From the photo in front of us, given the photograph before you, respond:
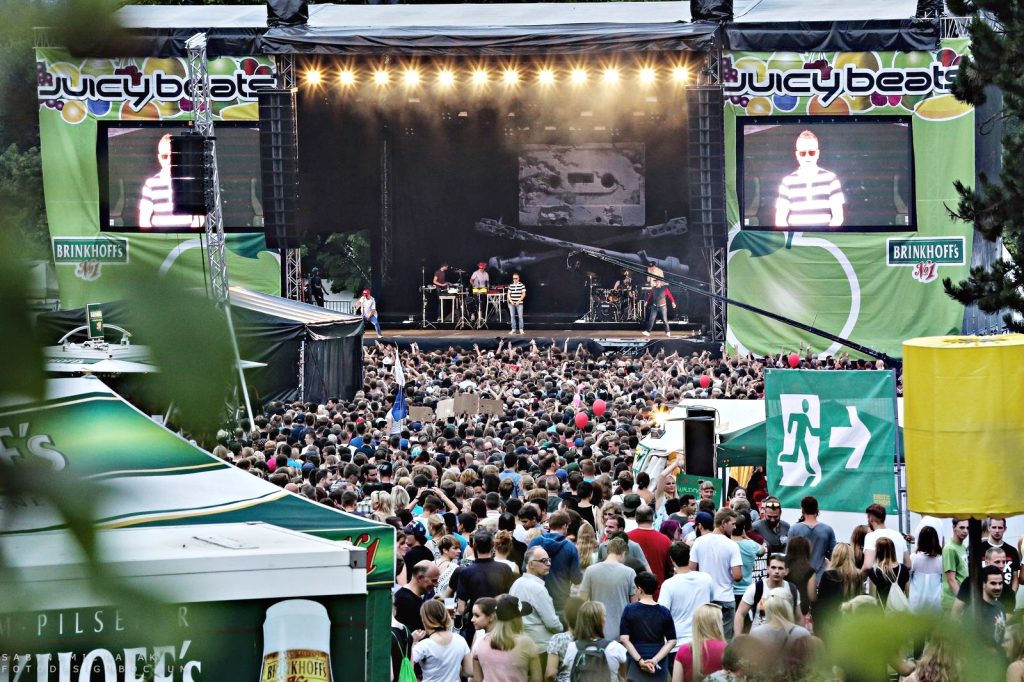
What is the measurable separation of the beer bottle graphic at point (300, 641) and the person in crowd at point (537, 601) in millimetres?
1871

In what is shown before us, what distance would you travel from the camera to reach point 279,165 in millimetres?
22344

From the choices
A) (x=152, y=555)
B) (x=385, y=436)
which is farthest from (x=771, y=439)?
(x=152, y=555)

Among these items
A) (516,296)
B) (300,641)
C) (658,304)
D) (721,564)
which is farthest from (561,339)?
(300,641)

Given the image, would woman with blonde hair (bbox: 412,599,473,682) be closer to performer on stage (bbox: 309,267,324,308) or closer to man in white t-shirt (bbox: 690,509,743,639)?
man in white t-shirt (bbox: 690,509,743,639)

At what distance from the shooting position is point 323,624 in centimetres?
441

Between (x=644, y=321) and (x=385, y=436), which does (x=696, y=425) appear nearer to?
(x=385, y=436)

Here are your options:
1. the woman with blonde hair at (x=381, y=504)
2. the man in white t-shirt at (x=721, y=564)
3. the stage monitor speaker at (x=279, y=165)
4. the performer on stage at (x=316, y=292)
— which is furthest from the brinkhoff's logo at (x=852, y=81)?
the man in white t-shirt at (x=721, y=564)

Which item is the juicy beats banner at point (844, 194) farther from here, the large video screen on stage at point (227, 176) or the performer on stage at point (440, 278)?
the large video screen on stage at point (227, 176)

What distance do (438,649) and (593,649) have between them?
64cm

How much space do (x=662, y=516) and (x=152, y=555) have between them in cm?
798

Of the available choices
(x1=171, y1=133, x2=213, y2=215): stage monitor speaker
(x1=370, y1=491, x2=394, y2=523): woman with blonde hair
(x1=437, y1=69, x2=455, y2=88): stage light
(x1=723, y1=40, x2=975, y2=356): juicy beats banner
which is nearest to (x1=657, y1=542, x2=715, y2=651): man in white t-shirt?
(x1=370, y1=491, x2=394, y2=523): woman with blonde hair

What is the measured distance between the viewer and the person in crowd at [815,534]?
735 cm

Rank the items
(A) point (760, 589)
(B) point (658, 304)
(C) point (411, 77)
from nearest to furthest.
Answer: (A) point (760, 589) < (C) point (411, 77) < (B) point (658, 304)

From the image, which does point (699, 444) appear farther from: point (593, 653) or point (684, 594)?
point (593, 653)
